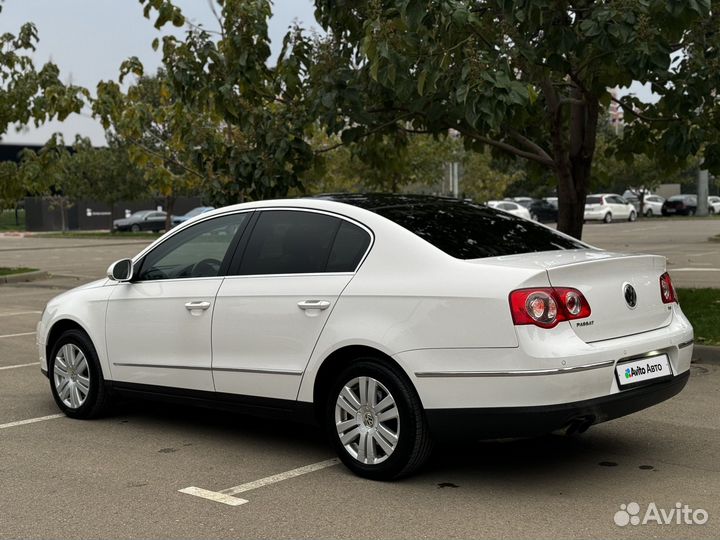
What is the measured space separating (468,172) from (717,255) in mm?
31124

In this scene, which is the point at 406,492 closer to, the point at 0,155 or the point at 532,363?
the point at 532,363

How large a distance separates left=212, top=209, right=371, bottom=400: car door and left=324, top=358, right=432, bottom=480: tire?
0.32m

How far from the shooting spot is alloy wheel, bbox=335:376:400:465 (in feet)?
18.0

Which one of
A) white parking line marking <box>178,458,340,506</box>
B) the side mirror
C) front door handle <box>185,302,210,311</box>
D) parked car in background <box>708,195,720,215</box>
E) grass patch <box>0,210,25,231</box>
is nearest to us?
white parking line marking <box>178,458,340,506</box>

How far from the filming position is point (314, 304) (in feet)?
19.1

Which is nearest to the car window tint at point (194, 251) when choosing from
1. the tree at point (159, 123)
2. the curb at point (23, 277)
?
the tree at point (159, 123)

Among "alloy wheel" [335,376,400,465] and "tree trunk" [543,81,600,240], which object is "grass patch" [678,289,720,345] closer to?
"tree trunk" [543,81,600,240]

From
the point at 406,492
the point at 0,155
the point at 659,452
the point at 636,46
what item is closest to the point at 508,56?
the point at 636,46

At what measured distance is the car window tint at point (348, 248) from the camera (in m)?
5.85

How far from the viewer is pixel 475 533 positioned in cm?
468

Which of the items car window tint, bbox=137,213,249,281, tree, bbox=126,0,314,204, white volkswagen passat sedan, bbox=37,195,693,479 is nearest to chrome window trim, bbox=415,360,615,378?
white volkswagen passat sedan, bbox=37,195,693,479

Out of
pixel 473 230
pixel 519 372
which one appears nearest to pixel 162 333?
pixel 473 230

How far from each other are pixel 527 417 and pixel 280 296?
67.4 inches

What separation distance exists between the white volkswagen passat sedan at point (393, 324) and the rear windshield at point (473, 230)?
0.02 m
